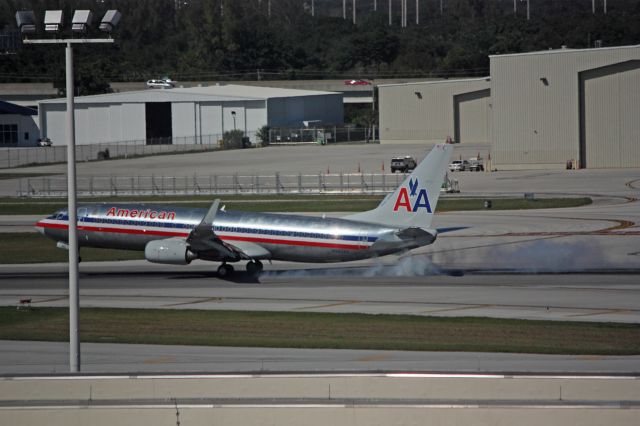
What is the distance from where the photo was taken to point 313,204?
3241 inches

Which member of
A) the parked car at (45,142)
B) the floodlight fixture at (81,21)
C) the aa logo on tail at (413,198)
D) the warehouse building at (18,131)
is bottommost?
the aa logo on tail at (413,198)

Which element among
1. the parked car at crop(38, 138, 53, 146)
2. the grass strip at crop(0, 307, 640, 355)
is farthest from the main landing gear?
the parked car at crop(38, 138, 53, 146)

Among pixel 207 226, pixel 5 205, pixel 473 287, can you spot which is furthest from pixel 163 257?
pixel 5 205

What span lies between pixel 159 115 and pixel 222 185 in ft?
215

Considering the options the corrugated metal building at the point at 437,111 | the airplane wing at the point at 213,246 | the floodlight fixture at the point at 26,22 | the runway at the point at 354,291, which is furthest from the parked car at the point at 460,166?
the floodlight fixture at the point at 26,22

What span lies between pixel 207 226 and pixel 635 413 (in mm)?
30212

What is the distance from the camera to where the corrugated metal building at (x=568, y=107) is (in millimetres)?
102375

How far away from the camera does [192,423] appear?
21.6 metres

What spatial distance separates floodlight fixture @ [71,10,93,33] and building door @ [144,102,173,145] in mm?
132527

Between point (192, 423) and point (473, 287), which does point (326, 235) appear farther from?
point (192, 423)

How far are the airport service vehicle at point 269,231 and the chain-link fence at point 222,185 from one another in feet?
134

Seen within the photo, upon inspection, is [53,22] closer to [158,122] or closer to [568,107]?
[568,107]

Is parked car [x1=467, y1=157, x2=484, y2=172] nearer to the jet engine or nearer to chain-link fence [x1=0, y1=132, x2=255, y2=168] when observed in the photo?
chain-link fence [x1=0, y1=132, x2=255, y2=168]

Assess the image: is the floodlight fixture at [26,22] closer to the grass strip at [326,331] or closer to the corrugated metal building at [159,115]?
the grass strip at [326,331]
